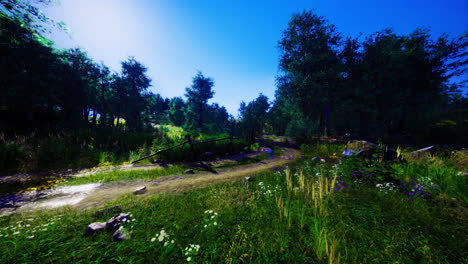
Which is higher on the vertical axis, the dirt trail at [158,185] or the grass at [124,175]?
the grass at [124,175]

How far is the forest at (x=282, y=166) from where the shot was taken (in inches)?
91.6

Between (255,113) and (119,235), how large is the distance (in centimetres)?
2197

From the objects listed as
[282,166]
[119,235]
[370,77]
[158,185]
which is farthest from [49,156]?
[370,77]

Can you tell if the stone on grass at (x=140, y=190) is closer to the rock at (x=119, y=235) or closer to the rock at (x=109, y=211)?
the rock at (x=109, y=211)

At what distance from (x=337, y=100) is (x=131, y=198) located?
21006 mm

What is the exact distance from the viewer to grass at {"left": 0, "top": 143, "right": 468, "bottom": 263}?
2.15m

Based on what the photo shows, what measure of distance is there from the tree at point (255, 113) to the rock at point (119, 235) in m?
17.0

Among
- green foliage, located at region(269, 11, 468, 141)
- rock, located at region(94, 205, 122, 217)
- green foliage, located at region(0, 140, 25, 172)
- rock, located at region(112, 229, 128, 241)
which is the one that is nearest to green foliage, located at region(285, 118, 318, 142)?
green foliage, located at region(269, 11, 468, 141)

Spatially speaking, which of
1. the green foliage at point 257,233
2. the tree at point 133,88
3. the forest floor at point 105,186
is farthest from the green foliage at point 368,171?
the tree at point 133,88

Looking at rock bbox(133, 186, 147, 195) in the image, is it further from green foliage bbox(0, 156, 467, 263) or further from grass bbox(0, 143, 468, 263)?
green foliage bbox(0, 156, 467, 263)

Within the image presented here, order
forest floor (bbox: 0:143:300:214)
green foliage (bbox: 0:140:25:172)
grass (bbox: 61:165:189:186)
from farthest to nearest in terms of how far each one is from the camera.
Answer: green foliage (bbox: 0:140:25:172) → grass (bbox: 61:165:189:186) → forest floor (bbox: 0:143:300:214)

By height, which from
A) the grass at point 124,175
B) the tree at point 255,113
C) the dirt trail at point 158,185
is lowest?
the dirt trail at point 158,185

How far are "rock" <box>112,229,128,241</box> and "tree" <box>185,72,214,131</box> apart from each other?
20081 millimetres

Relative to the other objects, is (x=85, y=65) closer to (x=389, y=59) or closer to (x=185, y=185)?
(x=185, y=185)
